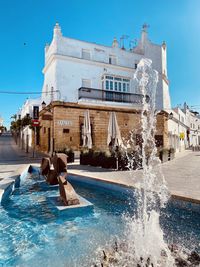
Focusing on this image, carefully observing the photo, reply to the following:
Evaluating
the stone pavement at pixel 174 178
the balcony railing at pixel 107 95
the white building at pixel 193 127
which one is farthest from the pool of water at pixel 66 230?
the white building at pixel 193 127

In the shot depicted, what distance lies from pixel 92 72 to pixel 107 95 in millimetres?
2613

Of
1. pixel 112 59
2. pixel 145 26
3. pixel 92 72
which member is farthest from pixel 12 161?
pixel 145 26

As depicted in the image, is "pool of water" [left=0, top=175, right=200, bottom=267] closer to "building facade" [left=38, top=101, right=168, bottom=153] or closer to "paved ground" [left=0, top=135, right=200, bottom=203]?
"paved ground" [left=0, top=135, right=200, bottom=203]

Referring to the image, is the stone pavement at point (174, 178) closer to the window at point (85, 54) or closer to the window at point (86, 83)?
Result: the window at point (86, 83)

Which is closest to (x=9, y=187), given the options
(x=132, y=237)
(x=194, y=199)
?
(x=132, y=237)

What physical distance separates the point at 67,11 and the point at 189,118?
3505 cm

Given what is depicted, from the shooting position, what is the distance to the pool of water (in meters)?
2.92

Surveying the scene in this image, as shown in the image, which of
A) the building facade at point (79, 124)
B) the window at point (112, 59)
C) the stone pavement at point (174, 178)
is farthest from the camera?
the window at point (112, 59)

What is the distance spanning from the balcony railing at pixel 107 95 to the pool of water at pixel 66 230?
13813mm

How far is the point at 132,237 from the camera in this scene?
3.37m

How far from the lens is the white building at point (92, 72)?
1798cm

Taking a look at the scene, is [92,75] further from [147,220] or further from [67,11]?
[147,220]

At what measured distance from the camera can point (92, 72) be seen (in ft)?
63.9

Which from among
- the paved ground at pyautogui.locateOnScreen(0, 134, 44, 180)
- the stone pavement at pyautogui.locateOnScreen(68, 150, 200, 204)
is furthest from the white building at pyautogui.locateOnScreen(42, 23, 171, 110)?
the stone pavement at pyautogui.locateOnScreen(68, 150, 200, 204)
